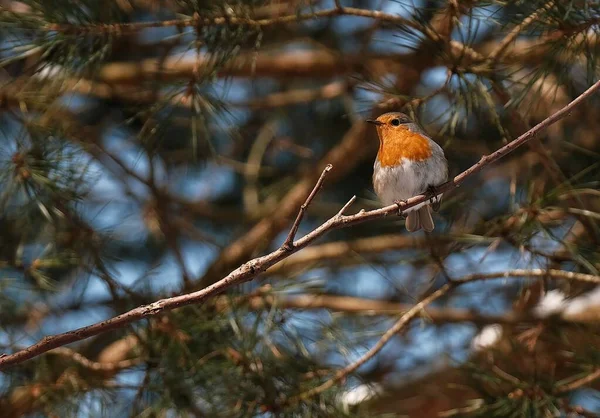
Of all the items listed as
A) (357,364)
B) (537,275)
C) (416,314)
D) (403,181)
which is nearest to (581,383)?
(537,275)

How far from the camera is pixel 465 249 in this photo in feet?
8.68

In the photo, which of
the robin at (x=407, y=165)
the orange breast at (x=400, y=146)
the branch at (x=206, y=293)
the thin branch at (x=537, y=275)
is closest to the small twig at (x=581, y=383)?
the thin branch at (x=537, y=275)

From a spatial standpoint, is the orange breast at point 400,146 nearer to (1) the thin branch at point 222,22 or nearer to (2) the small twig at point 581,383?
(1) the thin branch at point 222,22

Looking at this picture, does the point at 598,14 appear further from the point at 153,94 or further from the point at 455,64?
the point at 153,94

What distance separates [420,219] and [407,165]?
22 cm

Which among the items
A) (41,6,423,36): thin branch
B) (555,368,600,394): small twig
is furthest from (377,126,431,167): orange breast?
(555,368,600,394): small twig

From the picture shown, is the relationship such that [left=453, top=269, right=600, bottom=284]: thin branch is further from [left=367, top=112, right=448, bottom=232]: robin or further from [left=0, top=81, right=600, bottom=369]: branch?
[left=0, top=81, right=600, bottom=369]: branch

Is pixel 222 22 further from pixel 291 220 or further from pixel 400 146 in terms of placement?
pixel 291 220

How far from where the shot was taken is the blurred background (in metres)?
2.39

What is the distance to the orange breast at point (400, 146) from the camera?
246 cm

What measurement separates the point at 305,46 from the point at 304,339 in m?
1.64

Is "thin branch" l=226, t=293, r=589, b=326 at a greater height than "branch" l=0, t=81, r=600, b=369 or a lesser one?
lesser

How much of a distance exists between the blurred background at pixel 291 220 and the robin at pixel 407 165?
0.25ft

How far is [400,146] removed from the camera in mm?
Answer: 2504
